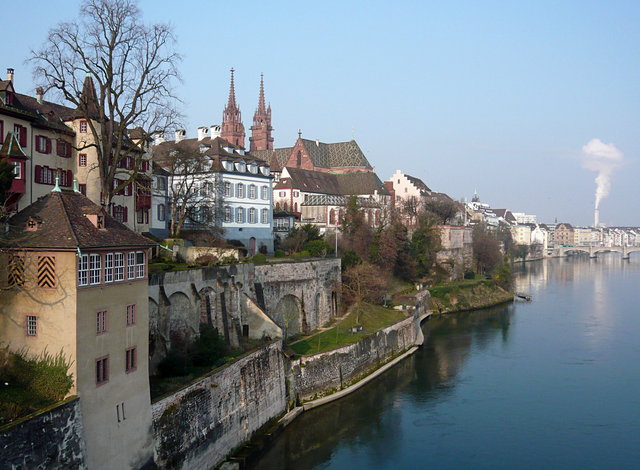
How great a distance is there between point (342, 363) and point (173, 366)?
11793mm

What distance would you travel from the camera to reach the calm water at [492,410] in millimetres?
24891

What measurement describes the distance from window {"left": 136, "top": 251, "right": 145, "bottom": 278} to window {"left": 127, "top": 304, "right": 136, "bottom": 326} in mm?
968

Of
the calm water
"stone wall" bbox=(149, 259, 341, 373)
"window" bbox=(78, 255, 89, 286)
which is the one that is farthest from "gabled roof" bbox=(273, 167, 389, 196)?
"window" bbox=(78, 255, 89, 286)

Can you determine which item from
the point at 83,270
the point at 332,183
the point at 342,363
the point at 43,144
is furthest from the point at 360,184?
the point at 83,270

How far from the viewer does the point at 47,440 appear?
14.4m

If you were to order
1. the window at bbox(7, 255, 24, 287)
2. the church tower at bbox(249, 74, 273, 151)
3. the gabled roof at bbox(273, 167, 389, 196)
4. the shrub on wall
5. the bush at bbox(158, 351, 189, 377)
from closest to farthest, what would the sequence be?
the shrub on wall, the window at bbox(7, 255, 24, 287), the bush at bbox(158, 351, 189, 377), the gabled roof at bbox(273, 167, 389, 196), the church tower at bbox(249, 74, 273, 151)

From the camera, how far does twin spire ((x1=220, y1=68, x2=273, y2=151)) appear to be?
331 ft

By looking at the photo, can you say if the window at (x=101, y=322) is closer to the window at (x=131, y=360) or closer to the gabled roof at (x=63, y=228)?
the window at (x=131, y=360)

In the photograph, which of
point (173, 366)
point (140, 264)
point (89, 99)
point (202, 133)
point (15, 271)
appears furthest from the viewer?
point (202, 133)

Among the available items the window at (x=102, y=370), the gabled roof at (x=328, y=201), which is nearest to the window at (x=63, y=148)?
the window at (x=102, y=370)

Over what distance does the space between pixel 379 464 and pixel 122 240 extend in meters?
13.7

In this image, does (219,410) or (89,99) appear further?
(89,99)

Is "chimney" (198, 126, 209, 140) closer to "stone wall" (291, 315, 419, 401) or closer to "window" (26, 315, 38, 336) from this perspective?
"stone wall" (291, 315, 419, 401)

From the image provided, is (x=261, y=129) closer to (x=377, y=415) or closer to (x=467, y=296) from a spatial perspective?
(x=467, y=296)
